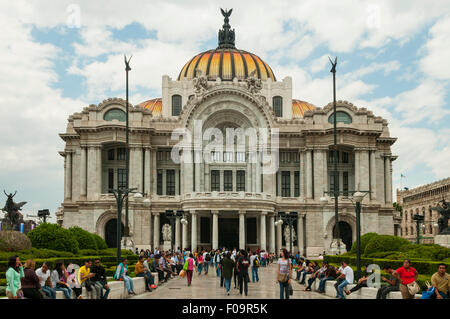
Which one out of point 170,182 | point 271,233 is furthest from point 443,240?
point 170,182

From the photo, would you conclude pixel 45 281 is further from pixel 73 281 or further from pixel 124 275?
pixel 124 275

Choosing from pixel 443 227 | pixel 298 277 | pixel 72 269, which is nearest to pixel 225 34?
pixel 443 227

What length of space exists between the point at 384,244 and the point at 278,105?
4666 centimetres

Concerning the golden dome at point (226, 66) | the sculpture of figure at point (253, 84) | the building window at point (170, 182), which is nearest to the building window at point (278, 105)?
the golden dome at point (226, 66)

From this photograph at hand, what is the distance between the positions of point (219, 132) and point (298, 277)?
1702 inches

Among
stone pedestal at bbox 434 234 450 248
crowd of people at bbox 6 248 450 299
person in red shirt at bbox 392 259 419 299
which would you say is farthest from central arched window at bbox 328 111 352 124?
person in red shirt at bbox 392 259 419 299

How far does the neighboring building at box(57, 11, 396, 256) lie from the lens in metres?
74.6

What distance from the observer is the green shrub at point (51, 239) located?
4059 centimetres

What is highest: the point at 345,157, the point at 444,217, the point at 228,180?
the point at 345,157

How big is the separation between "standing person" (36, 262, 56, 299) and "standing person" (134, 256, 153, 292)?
330 inches

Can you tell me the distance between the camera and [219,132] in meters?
78.6

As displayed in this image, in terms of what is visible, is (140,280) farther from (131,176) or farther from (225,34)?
(225,34)

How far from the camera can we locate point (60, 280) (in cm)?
2119

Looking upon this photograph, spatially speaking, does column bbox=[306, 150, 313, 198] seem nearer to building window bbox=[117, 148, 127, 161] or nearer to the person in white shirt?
building window bbox=[117, 148, 127, 161]
